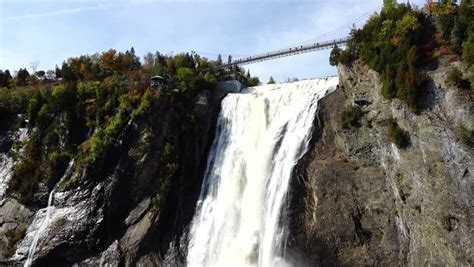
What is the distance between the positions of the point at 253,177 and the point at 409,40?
14781 mm

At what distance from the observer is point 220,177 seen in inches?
1556

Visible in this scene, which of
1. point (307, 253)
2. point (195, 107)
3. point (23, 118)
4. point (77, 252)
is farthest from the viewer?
point (23, 118)

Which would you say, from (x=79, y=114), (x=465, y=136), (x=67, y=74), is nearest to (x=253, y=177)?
(x=465, y=136)

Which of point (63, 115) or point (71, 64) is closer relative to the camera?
point (63, 115)

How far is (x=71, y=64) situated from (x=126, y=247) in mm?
36371

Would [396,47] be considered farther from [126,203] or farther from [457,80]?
[126,203]

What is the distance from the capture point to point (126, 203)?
39.2m

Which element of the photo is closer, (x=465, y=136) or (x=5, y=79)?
(x=465, y=136)

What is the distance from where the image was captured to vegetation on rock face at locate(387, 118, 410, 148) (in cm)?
2992

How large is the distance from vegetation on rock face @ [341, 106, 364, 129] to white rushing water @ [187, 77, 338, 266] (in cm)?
264

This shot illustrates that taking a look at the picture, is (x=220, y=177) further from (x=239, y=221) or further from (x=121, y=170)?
(x=121, y=170)

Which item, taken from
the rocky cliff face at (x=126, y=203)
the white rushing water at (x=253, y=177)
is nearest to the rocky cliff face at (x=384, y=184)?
the white rushing water at (x=253, y=177)

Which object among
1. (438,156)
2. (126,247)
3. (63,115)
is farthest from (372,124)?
(63,115)

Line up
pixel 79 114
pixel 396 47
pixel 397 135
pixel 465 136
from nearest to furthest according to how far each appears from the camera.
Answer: pixel 465 136 → pixel 397 135 → pixel 396 47 → pixel 79 114
